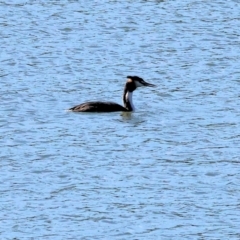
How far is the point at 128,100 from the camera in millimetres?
26578

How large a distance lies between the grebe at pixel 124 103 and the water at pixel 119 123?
5.6 inches

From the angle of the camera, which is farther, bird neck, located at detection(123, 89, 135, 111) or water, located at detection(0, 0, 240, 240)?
bird neck, located at detection(123, 89, 135, 111)

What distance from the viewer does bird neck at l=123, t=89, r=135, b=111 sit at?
2646cm

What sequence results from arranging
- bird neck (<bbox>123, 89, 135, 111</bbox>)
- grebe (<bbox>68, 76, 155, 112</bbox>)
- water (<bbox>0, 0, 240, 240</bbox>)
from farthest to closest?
1. bird neck (<bbox>123, 89, 135, 111</bbox>)
2. grebe (<bbox>68, 76, 155, 112</bbox>)
3. water (<bbox>0, 0, 240, 240</bbox>)

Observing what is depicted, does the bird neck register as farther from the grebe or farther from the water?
the water

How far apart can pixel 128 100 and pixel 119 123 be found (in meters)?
1.18

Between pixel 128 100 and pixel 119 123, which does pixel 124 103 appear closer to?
pixel 128 100

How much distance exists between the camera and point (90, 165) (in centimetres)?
2172

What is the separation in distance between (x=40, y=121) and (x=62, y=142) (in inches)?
62.9

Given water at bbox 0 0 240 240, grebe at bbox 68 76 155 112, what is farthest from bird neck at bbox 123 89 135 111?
water at bbox 0 0 240 240

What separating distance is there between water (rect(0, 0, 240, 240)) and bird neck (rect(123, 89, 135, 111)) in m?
0.20

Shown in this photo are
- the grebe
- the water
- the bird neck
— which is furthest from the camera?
the bird neck

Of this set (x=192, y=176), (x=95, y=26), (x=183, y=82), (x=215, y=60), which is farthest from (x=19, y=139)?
(x=95, y=26)

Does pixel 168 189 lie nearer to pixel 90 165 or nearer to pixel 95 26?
pixel 90 165
